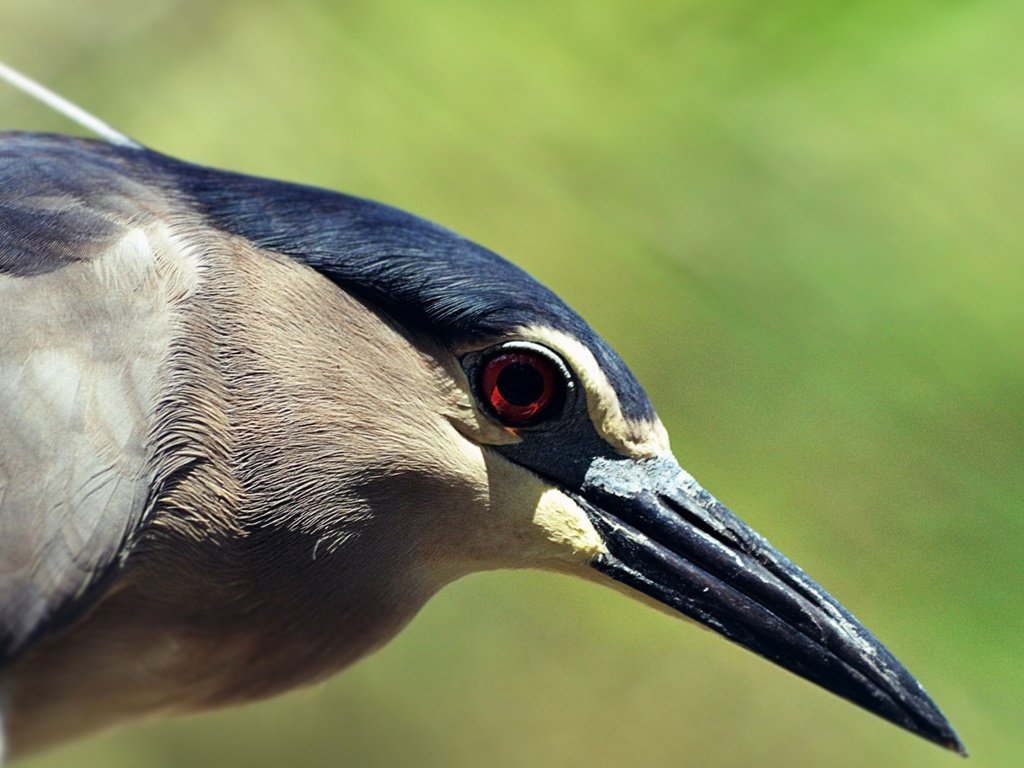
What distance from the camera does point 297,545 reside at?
1.59m

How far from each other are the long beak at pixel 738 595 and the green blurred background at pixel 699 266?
89cm

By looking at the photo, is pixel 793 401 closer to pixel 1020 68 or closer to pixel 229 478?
pixel 1020 68

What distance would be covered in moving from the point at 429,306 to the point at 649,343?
1.32 m

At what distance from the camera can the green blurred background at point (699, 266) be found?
8.36ft

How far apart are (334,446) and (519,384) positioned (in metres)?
0.24

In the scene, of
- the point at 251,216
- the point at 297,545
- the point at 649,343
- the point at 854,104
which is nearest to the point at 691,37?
the point at 854,104

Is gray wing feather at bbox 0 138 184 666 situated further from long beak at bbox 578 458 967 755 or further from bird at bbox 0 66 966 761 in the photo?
long beak at bbox 578 458 967 755

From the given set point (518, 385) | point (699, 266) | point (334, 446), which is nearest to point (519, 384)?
point (518, 385)

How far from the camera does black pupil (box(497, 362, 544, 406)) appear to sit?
1598 millimetres

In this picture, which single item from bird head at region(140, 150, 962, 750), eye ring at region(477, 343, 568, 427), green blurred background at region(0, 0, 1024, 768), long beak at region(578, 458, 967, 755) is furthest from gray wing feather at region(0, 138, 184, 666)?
green blurred background at region(0, 0, 1024, 768)

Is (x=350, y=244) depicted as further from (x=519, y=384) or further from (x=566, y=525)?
(x=566, y=525)

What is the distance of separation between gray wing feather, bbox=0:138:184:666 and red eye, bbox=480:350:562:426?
1.27ft

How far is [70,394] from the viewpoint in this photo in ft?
4.77

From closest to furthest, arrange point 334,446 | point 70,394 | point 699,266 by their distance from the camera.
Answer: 1. point 70,394
2. point 334,446
3. point 699,266
